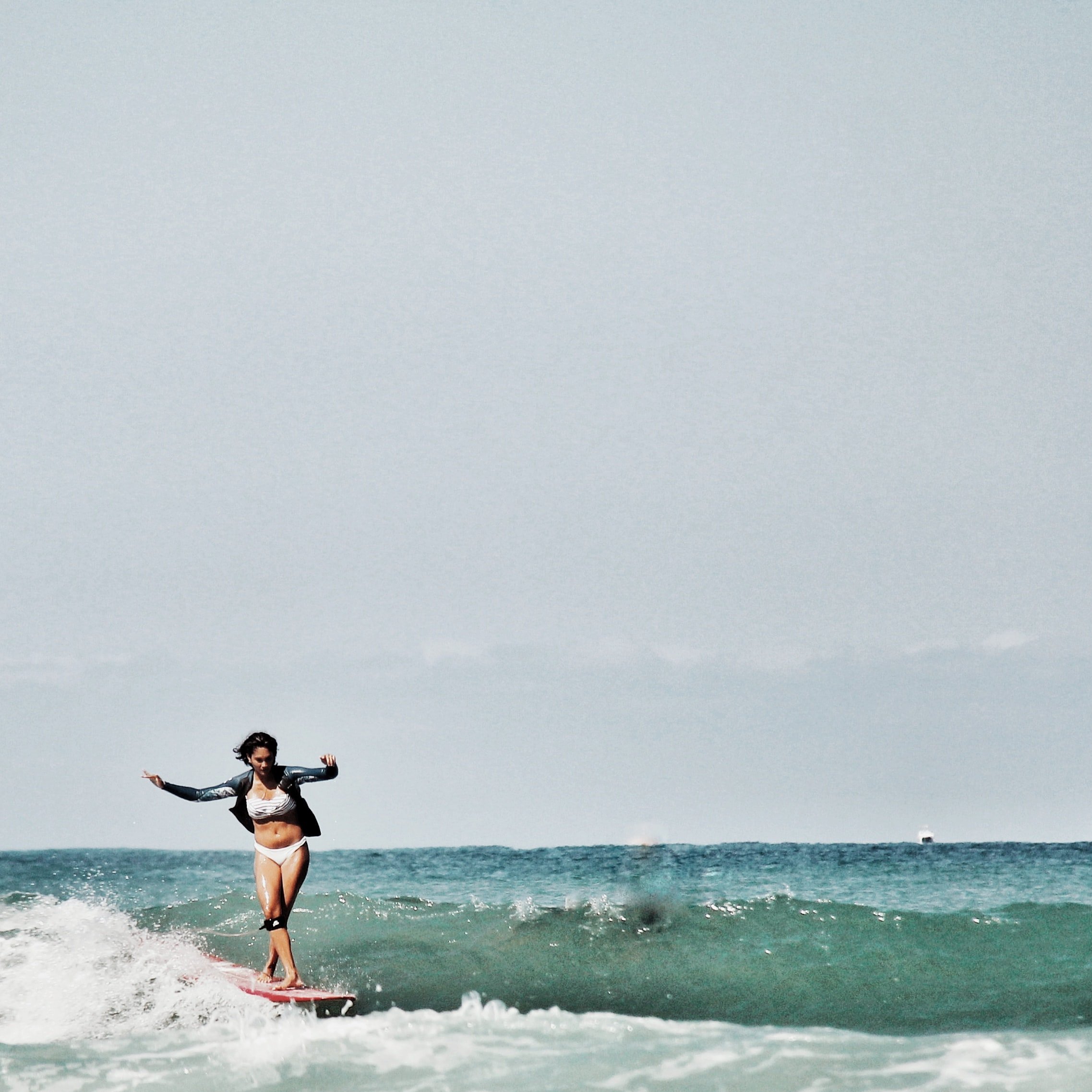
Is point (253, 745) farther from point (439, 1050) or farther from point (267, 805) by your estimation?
point (439, 1050)

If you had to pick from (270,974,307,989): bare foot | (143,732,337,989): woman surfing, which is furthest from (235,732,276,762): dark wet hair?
(270,974,307,989): bare foot

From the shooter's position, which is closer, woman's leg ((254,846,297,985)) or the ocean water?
the ocean water

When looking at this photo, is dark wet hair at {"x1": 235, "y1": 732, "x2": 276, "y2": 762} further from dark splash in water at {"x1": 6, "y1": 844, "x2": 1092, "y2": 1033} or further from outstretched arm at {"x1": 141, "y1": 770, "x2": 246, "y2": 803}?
dark splash in water at {"x1": 6, "y1": 844, "x2": 1092, "y2": 1033}

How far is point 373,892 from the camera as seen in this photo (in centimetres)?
2177

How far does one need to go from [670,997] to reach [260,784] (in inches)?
186

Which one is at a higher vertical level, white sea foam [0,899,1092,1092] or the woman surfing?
the woman surfing

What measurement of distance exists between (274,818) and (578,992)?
3786 millimetres

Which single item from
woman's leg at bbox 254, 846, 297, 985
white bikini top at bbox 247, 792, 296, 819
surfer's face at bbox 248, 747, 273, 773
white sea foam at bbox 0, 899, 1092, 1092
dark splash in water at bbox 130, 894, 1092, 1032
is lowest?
white sea foam at bbox 0, 899, 1092, 1092

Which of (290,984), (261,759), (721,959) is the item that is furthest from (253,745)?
(721,959)

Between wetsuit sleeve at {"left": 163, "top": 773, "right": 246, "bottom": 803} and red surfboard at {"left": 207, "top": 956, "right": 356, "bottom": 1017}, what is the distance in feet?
5.88

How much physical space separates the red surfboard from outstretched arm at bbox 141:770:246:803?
1797 millimetres

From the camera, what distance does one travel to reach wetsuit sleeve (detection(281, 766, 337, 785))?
9.47 meters

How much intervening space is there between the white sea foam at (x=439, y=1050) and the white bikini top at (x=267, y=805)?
169cm

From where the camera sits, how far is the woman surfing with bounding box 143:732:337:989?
380 inches
